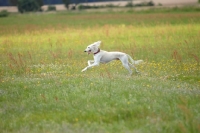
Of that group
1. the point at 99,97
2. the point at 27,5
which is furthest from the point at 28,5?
the point at 99,97

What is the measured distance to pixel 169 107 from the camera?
10461 mm

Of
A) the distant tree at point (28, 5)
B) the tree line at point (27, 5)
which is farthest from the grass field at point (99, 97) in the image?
the distant tree at point (28, 5)

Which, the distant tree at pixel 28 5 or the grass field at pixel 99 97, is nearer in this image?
the grass field at pixel 99 97

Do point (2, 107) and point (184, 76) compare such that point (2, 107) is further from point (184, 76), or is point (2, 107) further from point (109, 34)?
point (109, 34)

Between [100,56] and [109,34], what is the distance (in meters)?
17.4

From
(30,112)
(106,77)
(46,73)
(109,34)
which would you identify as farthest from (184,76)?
(109,34)

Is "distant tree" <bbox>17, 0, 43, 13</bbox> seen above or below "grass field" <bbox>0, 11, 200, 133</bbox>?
below

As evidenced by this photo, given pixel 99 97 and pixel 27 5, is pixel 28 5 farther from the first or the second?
pixel 99 97

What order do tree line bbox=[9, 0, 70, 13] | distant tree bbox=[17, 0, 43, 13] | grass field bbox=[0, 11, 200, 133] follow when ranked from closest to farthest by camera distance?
grass field bbox=[0, 11, 200, 133] < tree line bbox=[9, 0, 70, 13] < distant tree bbox=[17, 0, 43, 13]

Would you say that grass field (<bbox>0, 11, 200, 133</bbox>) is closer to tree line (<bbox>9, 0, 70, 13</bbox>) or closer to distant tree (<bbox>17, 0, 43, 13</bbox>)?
tree line (<bbox>9, 0, 70, 13</bbox>)

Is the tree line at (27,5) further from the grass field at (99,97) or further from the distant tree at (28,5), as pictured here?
the grass field at (99,97)

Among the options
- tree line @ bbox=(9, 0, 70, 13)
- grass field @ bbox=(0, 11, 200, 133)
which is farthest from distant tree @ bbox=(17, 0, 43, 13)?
grass field @ bbox=(0, 11, 200, 133)

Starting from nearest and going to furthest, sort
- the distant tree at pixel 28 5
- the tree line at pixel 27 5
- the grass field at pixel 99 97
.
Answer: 1. the grass field at pixel 99 97
2. the tree line at pixel 27 5
3. the distant tree at pixel 28 5

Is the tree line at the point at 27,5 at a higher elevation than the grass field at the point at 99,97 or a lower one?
lower
